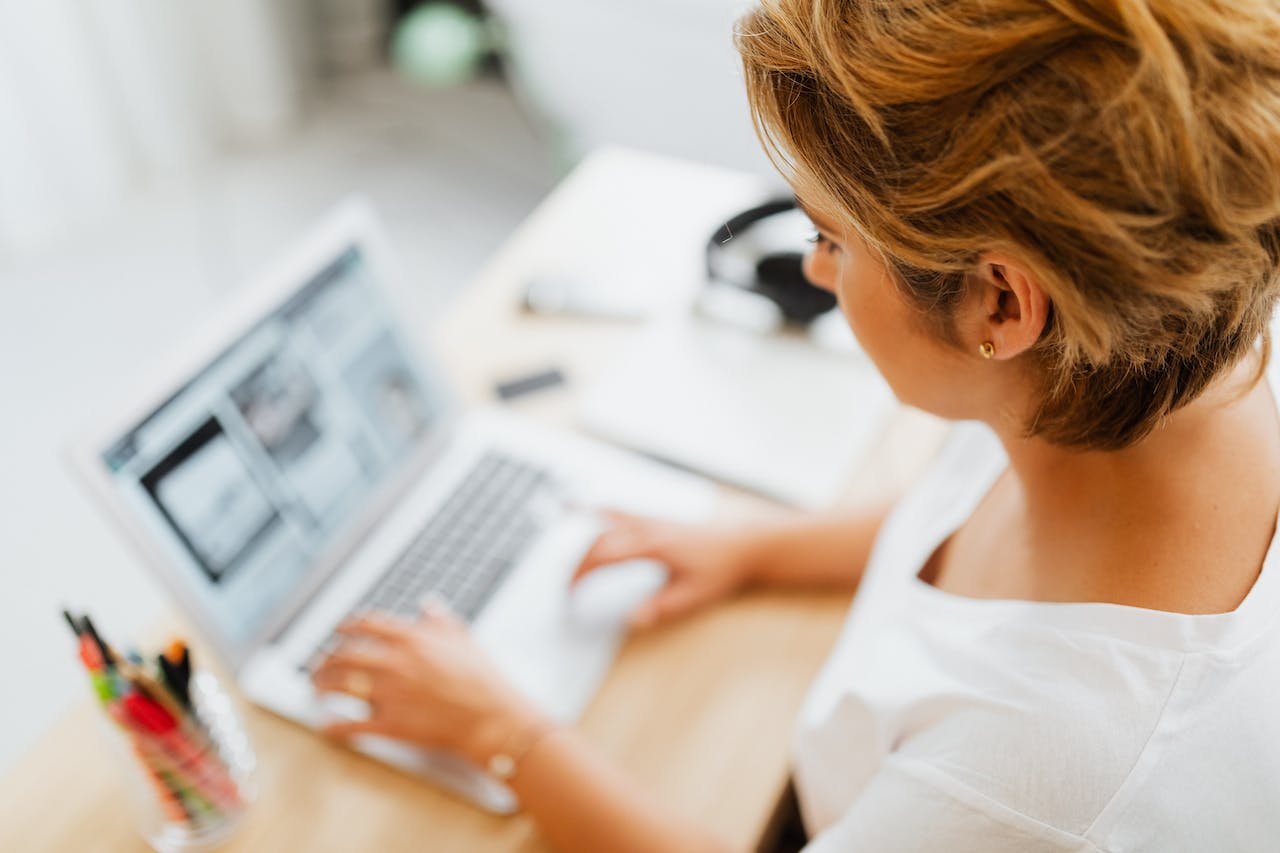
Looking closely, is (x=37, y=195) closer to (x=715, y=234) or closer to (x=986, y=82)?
(x=715, y=234)

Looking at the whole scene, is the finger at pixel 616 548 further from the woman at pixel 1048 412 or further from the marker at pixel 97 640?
the marker at pixel 97 640

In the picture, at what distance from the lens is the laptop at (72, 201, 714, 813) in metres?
0.79

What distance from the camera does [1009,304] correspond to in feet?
1.88

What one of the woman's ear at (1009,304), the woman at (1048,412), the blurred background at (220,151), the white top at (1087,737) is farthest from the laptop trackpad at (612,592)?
the blurred background at (220,151)

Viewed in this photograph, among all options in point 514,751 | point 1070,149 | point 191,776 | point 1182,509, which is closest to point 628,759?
point 514,751

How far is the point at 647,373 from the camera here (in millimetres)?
1123

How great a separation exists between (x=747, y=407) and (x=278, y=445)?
1.52ft

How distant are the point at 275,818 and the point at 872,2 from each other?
0.68 m

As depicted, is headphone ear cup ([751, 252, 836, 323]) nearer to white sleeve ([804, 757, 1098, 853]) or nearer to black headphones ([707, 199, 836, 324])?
black headphones ([707, 199, 836, 324])

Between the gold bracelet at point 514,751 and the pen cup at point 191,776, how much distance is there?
7.2 inches

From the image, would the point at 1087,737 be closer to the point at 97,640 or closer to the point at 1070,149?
the point at 1070,149

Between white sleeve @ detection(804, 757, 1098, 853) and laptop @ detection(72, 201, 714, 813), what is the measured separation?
0.27 metres

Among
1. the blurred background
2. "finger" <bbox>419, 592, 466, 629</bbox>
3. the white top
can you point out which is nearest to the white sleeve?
the white top

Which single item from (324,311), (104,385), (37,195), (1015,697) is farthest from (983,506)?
(37,195)
